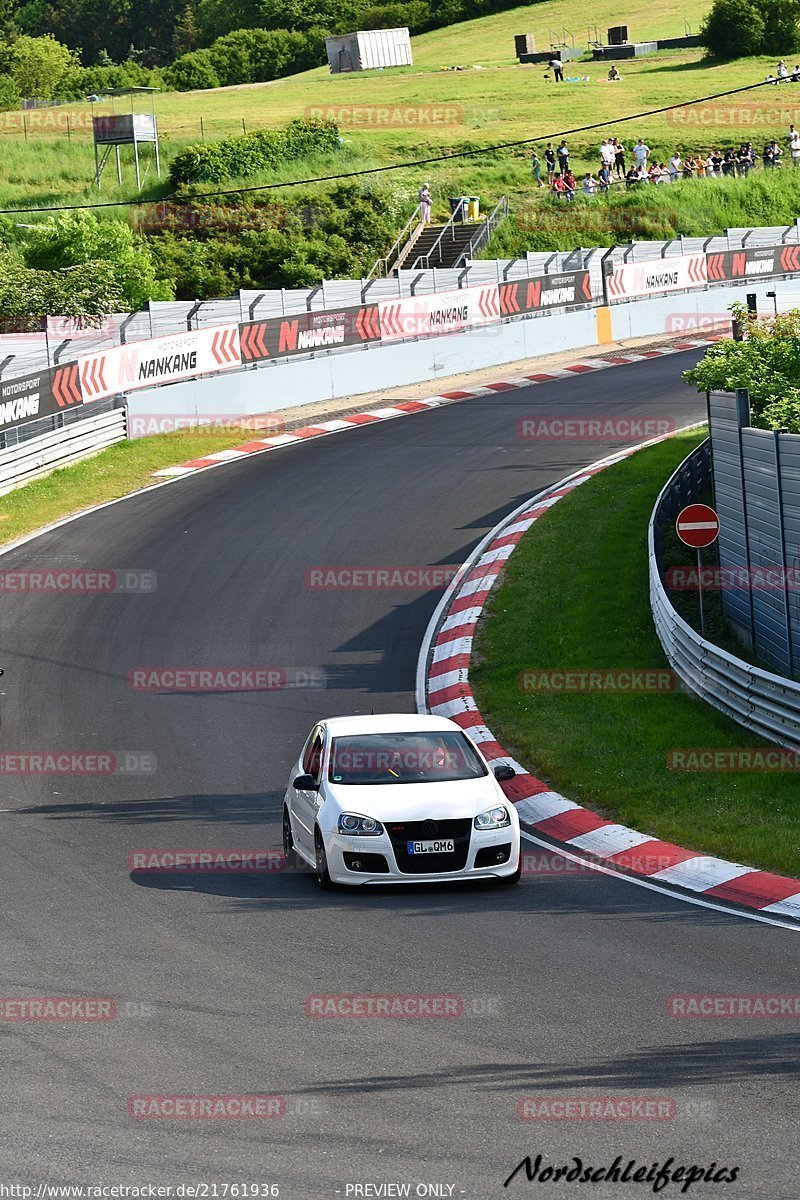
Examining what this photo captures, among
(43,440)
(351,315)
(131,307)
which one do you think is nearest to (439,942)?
(43,440)

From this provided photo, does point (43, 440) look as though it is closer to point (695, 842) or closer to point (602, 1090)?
point (695, 842)

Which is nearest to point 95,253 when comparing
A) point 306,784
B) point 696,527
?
point 696,527

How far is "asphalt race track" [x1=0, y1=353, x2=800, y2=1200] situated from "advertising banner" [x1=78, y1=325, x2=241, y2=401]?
11.4 m

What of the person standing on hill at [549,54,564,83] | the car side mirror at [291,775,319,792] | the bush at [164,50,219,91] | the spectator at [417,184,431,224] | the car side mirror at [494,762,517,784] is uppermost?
the bush at [164,50,219,91]

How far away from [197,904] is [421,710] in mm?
6830

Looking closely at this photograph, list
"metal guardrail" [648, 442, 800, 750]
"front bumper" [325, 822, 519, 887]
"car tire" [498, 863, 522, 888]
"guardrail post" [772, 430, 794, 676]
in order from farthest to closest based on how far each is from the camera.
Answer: "guardrail post" [772, 430, 794, 676]
"metal guardrail" [648, 442, 800, 750]
"car tire" [498, 863, 522, 888]
"front bumper" [325, 822, 519, 887]

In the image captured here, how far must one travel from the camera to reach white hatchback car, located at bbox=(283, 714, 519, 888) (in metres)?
12.1

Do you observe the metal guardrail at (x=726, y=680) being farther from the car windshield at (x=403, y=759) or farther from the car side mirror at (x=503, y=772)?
the car windshield at (x=403, y=759)

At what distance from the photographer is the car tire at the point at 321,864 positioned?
39.8 feet

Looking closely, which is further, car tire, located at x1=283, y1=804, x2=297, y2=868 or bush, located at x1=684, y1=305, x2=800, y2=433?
bush, located at x1=684, y1=305, x2=800, y2=433

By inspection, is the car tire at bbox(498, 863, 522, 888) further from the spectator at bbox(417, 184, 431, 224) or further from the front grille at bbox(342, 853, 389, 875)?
the spectator at bbox(417, 184, 431, 224)

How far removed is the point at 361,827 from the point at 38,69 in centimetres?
12769

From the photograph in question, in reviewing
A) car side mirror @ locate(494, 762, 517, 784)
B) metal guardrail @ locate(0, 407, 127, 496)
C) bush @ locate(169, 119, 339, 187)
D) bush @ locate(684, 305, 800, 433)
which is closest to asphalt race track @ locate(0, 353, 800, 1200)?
car side mirror @ locate(494, 762, 517, 784)

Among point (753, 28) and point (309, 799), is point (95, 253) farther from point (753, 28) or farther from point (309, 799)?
point (753, 28)
